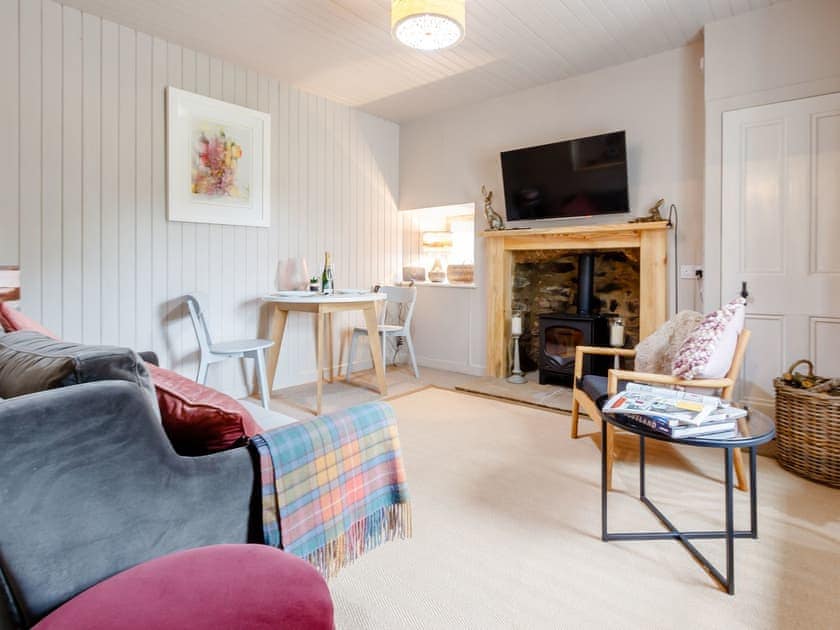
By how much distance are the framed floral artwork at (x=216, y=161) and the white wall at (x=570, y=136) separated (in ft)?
5.55

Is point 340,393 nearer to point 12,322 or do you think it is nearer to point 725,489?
point 12,322

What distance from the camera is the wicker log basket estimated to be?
2238 mm

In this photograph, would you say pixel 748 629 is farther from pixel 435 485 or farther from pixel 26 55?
pixel 26 55

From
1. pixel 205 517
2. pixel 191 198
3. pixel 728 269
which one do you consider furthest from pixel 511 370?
pixel 205 517

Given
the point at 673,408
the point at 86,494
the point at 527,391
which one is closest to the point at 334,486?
the point at 86,494

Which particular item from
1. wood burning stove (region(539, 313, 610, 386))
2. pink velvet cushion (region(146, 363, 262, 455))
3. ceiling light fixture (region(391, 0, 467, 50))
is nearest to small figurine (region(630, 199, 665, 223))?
wood burning stove (region(539, 313, 610, 386))

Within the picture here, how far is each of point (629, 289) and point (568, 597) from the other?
123 inches

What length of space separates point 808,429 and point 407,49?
3.31 m

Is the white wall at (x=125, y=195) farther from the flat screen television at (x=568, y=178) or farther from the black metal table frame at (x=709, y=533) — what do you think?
the black metal table frame at (x=709, y=533)

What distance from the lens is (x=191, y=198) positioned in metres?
3.47

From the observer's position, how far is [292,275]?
163 inches

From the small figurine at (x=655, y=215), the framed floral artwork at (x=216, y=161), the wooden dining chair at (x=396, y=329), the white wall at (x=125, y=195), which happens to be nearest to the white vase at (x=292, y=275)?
the white wall at (x=125, y=195)

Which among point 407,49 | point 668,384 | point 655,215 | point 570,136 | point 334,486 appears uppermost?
point 407,49

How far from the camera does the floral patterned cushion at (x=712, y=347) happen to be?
2119mm
